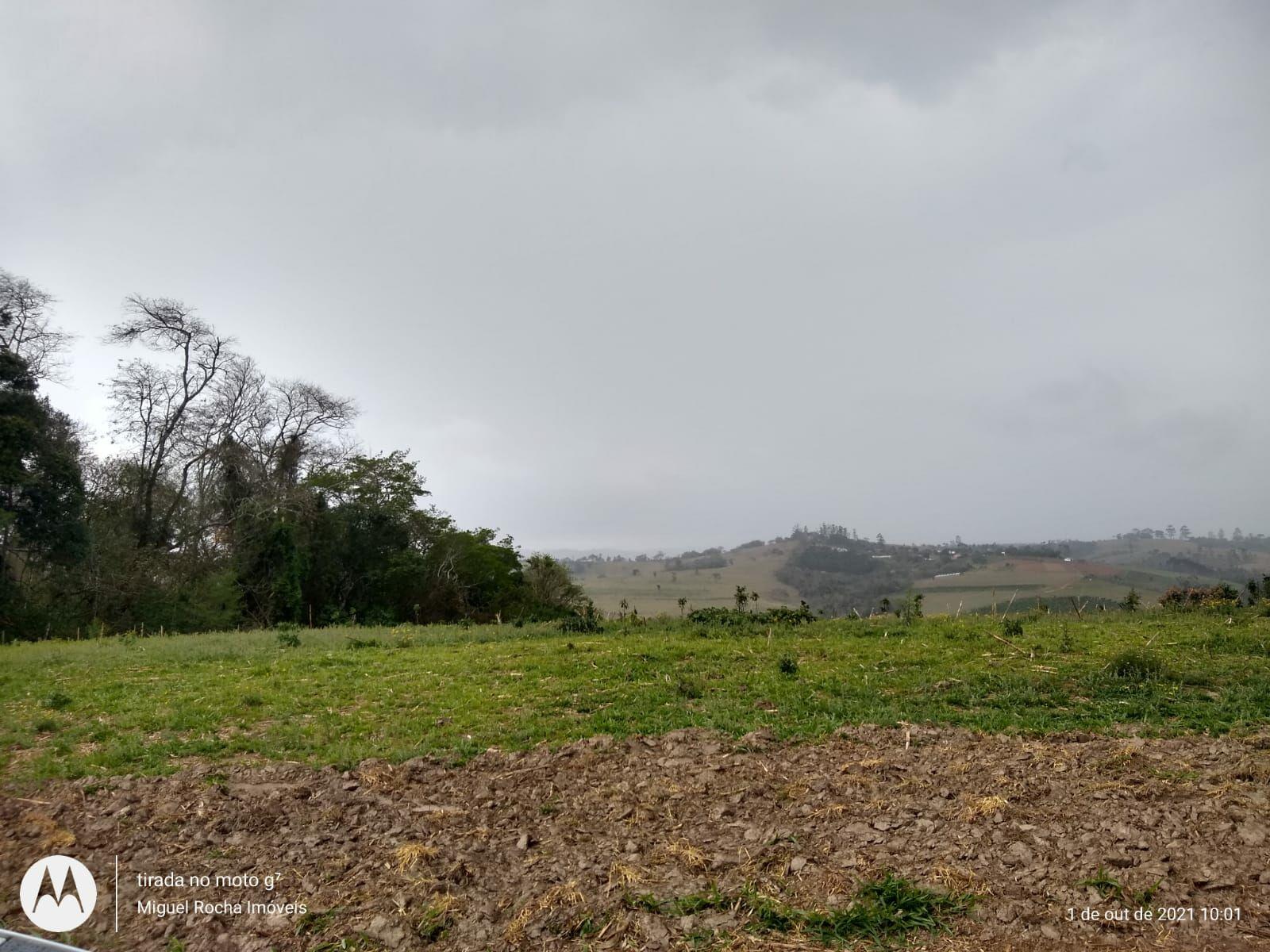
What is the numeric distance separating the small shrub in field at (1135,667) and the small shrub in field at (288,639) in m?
15.7

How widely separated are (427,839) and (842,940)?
2.99 m

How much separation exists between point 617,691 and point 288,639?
1063cm

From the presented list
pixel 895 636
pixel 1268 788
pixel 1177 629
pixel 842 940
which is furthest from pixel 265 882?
pixel 1177 629

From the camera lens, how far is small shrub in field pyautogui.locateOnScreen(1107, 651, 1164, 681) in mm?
8242

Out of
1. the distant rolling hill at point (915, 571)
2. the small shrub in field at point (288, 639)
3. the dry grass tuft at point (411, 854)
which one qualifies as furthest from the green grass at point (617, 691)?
the distant rolling hill at point (915, 571)

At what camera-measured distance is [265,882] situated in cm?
457

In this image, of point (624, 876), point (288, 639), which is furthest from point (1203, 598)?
point (288, 639)

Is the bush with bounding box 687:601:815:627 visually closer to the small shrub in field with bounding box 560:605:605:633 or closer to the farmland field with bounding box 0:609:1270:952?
the small shrub in field with bounding box 560:605:605:633

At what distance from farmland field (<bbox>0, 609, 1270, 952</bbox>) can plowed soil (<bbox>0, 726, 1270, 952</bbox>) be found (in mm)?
24

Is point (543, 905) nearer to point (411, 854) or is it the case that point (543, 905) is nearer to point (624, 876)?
point (624, 876)

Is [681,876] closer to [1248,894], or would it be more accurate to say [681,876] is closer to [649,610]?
[1248,894]

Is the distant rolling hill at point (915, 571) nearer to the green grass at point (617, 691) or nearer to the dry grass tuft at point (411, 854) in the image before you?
the green grass at point (617, 691)

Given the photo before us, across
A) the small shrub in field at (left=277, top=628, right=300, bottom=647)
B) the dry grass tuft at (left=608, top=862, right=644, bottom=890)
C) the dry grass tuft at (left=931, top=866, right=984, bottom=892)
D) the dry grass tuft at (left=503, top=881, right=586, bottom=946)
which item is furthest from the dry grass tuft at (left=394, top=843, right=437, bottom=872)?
the small shrub in field at (left=277, top=628, right=300, bottom=647)

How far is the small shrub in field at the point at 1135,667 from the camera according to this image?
27.0 feet
